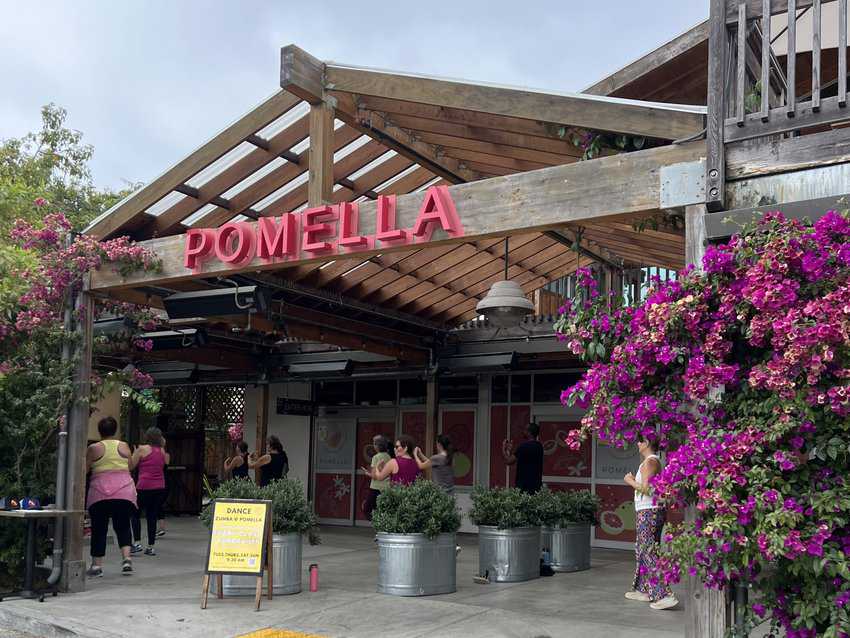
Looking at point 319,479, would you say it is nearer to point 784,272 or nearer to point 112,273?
point 112,273

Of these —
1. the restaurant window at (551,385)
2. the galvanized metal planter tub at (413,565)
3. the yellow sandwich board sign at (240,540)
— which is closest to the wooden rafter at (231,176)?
the yellow sandwich board sign at (240,540)

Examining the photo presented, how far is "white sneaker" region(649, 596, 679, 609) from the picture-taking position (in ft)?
25.2

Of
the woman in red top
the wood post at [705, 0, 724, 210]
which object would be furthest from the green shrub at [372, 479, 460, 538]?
the wood post at [705, 0, 724, 210]

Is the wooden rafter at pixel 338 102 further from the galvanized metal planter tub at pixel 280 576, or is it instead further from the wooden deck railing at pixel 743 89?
the galvanized metal planter tub at pixel 280 576

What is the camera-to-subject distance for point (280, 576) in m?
8.12

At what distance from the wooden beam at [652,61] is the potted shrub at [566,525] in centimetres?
463

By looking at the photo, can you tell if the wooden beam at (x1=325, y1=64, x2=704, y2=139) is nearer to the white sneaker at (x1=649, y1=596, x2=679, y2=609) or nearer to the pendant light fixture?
the pendant light fixture

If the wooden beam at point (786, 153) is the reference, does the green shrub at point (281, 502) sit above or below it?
below

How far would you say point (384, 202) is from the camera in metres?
6.61

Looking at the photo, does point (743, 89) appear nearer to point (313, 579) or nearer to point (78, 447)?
point (313, 579)

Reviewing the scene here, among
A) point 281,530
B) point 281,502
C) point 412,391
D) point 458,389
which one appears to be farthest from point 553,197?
point 412,391

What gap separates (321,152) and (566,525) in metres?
5.04

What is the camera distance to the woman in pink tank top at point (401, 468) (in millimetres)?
9570

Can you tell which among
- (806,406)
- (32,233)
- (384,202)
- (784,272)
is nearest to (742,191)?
(784,272)
